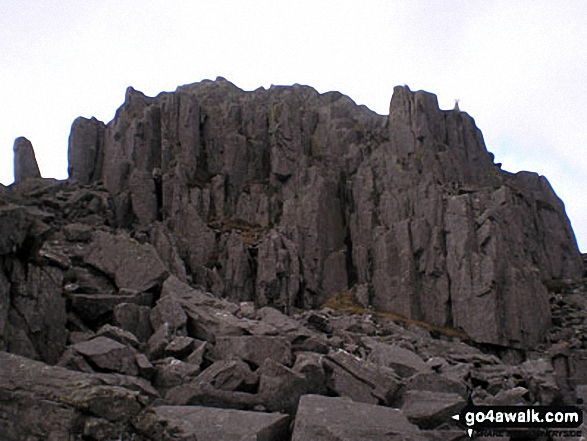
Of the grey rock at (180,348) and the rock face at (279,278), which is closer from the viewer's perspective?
the rock face at (279,278)

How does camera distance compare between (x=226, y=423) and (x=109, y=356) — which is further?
(x=109, y=356)

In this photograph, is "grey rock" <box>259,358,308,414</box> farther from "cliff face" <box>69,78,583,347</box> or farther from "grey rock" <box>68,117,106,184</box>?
"grey rock" <box>68,117,106,184</box>

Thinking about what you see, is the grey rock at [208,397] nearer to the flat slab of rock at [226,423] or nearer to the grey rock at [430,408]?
the flat slab of rock at [226,423]

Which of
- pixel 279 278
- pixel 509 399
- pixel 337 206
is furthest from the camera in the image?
pixel 337 206

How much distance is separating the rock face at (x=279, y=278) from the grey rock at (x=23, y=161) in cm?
453

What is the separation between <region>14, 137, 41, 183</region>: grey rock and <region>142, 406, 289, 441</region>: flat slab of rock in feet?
200

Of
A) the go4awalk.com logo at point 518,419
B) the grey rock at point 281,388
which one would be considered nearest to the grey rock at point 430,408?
the go4awalk.com logo at point 518,419

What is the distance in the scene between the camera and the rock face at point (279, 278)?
1672cm

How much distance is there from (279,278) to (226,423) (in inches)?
1861

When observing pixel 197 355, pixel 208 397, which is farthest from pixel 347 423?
pixel 197 355

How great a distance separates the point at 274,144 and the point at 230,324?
194ft

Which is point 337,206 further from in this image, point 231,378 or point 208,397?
point 208,397

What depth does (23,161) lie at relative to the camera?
232 ft

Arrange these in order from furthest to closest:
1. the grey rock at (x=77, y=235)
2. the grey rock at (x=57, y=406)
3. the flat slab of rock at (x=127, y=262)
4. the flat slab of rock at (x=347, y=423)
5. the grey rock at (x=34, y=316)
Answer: the grey rock at (x=77, y=235) < the flat slab of rock at (x=127, y=262) < the grey rock at (x=34, y=316) < the flat slab of rock at (x=347, y=423) < the grey rock at (x=57, y=406)
